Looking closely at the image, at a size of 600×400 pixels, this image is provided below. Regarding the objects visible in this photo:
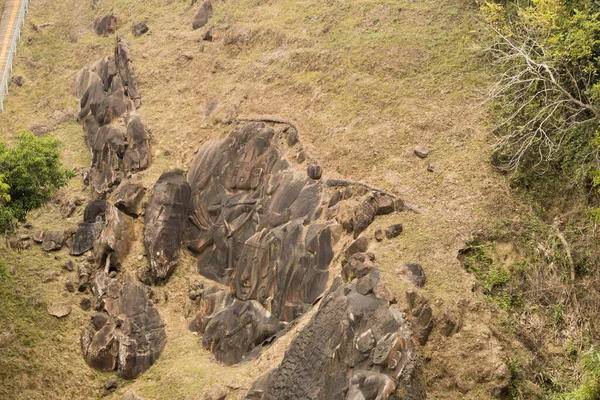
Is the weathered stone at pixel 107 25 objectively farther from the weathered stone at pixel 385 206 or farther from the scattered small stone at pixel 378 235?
the scattered small stone at pixel 378 235

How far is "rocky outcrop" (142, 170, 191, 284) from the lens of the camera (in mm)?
32625

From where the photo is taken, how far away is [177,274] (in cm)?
3291

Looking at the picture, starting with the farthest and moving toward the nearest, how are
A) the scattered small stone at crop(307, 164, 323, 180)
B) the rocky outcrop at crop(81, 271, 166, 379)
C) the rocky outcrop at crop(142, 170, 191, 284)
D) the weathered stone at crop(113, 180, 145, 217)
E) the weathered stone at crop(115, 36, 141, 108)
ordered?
the weathered stone at crop(115, 36, 141, 108), the weathered stone at crop(113, 180, 145, 217), the rocky outcrop at crop(142, 170, 191, 284), the scattered small stone at crop(307, 164, 323, 180), the rocky outcrop at crop(81, 271, 166, 379)

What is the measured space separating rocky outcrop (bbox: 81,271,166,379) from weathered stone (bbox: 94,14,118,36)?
23.8 meters

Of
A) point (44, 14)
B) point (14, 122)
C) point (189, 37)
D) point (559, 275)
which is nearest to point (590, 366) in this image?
point (559, 275)

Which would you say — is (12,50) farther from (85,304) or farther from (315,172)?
(315,172)

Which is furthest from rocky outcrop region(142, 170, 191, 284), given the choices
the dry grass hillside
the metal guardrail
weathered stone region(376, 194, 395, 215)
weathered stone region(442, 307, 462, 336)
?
the metal guardrail

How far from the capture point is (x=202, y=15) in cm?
4619

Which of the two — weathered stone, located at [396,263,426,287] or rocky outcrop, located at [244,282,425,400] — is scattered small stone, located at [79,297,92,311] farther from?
weathered stone, located at [396,263,426,287]

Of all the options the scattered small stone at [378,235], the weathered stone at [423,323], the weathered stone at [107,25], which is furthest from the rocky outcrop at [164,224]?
the weathered stone at [107,25]

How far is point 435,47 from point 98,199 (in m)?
17.5

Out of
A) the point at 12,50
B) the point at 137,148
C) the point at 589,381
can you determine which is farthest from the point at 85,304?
the point at 12,50

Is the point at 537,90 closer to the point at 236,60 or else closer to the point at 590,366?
the point at 590,366

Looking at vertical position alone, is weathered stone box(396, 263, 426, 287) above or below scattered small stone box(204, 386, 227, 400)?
above
